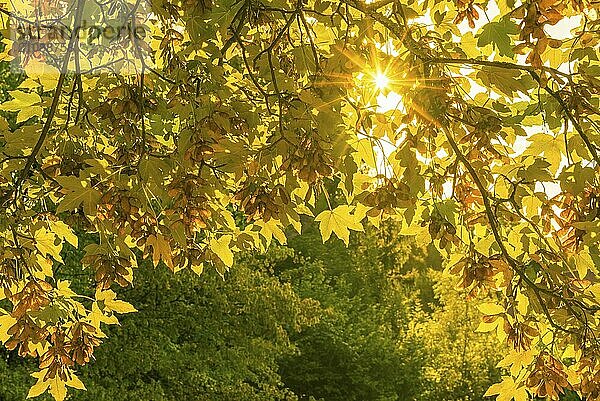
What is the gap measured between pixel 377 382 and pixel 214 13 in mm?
15004

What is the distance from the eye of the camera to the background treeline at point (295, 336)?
9984 mm

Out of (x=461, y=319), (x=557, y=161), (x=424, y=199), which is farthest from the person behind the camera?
(x=461, y=319)

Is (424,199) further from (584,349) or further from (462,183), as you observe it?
(584,349)

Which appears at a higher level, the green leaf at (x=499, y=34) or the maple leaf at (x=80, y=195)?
the green leaf at (x=499, y=34)

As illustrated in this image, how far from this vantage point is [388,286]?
59.7 ft

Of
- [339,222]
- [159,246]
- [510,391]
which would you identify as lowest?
[510,391]

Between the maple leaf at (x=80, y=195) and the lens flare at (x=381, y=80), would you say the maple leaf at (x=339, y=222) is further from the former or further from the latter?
the maple leaf at (x=80, y=195)

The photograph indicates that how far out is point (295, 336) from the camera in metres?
16.9

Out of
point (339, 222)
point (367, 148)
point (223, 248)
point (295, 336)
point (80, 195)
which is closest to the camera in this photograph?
point (80, 195)

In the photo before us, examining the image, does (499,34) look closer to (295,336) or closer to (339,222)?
(339,222)

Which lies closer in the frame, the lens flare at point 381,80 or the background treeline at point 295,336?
the lens flare at point 381,80

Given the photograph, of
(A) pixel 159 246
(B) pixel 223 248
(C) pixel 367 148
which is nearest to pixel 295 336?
(B) pixel 223 248

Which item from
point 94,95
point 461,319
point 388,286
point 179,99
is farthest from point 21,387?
point 388,286

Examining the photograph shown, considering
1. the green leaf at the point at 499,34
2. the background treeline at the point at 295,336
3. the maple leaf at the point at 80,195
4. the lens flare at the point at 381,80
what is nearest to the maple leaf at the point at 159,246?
the maple leaf at the point at 80,195
